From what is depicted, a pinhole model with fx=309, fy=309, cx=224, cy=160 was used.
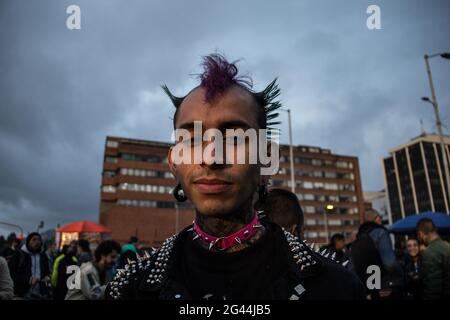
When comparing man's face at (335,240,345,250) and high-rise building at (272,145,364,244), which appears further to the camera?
high-rise building at (272,145,364,244)

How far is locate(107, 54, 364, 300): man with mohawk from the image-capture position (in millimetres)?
1541

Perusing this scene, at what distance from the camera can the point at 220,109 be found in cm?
161

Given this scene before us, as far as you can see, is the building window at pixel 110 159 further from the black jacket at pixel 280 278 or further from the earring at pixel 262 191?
the earring at pixel 262 191

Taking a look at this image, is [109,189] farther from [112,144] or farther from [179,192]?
[179,192]

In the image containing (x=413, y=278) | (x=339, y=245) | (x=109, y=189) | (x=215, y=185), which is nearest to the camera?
(x=215, y=185)

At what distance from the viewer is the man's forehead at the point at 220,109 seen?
5.23ft

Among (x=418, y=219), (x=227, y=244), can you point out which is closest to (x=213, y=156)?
(x=227, y=244)

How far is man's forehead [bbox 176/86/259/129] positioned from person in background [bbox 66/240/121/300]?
4.52 m

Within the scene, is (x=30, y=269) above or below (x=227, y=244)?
below

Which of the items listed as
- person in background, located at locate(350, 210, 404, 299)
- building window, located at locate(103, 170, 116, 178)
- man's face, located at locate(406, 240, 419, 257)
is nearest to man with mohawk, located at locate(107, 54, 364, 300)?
person in background, located at locate(350, 210, 404, 299)

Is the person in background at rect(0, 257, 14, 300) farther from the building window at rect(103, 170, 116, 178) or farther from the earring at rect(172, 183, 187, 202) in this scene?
the building window at rect(103, 170, 116, 178)

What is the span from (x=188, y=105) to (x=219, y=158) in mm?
383

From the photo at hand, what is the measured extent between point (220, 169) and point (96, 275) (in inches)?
210
